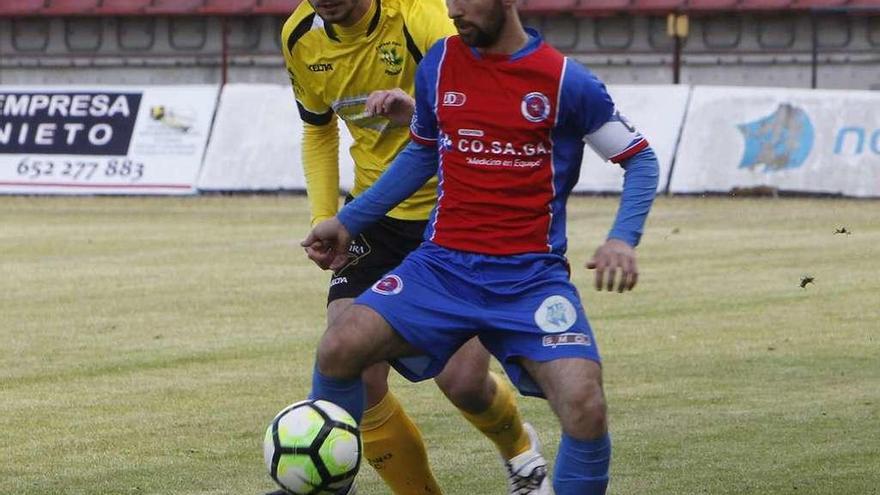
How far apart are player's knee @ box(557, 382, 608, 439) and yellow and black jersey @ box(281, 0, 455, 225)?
5.15 ft

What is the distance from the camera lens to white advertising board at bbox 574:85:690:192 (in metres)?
23.4

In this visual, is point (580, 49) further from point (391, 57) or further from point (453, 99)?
point (453, 99)

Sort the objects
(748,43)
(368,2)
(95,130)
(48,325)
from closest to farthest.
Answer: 1. (368,2)
2. (48,325)
3. (95,130)
4. (748,43)

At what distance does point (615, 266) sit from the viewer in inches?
211

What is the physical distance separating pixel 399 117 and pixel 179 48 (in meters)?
31.2

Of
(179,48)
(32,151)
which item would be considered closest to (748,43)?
(179,48)

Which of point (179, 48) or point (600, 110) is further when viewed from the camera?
point (179, 48)

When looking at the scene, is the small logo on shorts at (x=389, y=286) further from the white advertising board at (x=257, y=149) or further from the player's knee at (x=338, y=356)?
the white advertising board at (x=257, y=149)

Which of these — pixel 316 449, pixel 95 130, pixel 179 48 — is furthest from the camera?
pixel 179 48

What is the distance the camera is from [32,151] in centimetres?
2555

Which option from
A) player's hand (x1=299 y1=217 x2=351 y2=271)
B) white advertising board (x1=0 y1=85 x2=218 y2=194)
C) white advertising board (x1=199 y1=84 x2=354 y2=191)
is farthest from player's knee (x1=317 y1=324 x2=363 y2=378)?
white advertising board (x1=0 y1=85 x2=218 y2=194)

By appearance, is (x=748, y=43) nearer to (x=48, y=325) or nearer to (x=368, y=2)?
(x=48, y=325)

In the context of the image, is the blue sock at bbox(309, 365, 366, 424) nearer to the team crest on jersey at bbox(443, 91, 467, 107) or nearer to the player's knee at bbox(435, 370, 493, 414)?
the player's knee at bbox(435, 370, 493, 414)

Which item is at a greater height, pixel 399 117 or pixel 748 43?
pixel 399 117
